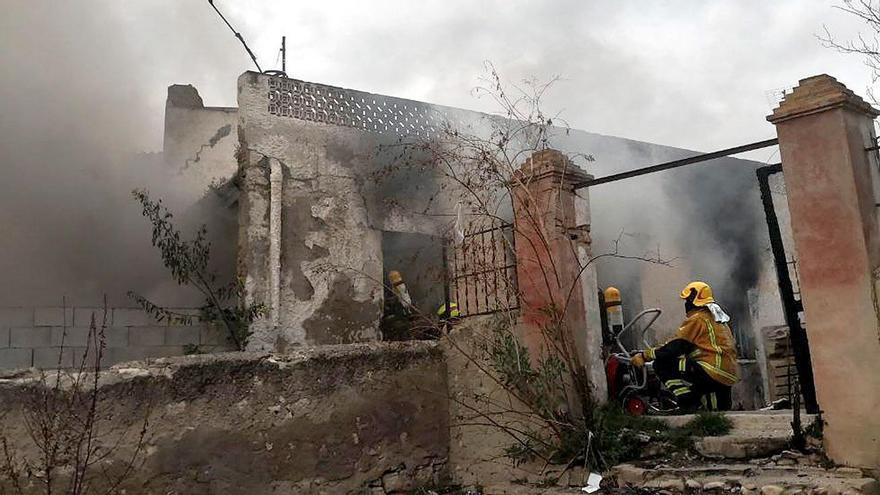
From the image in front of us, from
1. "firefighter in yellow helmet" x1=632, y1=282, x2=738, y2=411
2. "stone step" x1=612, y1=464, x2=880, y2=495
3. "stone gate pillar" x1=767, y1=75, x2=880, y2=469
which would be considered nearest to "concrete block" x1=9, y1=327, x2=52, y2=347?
"stone step" x1=612, y1=464, x2=880, y2=495

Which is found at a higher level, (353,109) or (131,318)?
(353,109)

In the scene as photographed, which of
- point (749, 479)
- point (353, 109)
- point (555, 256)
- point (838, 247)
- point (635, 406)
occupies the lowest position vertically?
point (749, 479)

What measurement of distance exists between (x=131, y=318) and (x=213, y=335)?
2.99 ft

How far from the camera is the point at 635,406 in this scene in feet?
19.4

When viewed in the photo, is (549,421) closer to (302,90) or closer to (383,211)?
(383,211)

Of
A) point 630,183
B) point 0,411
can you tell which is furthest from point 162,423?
point 630,183

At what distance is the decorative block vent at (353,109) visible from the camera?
884 cm

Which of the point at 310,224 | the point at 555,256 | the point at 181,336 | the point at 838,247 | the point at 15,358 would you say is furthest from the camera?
the point at 310,224

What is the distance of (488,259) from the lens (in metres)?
6.51

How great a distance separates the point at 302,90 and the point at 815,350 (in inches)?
265

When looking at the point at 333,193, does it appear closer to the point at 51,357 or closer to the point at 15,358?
the point at 51,357

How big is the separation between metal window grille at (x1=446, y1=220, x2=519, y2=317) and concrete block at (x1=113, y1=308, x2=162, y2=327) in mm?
3720

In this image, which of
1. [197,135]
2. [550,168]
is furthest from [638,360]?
[197,135]

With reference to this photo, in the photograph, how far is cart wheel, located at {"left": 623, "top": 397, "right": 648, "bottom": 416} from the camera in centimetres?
589
